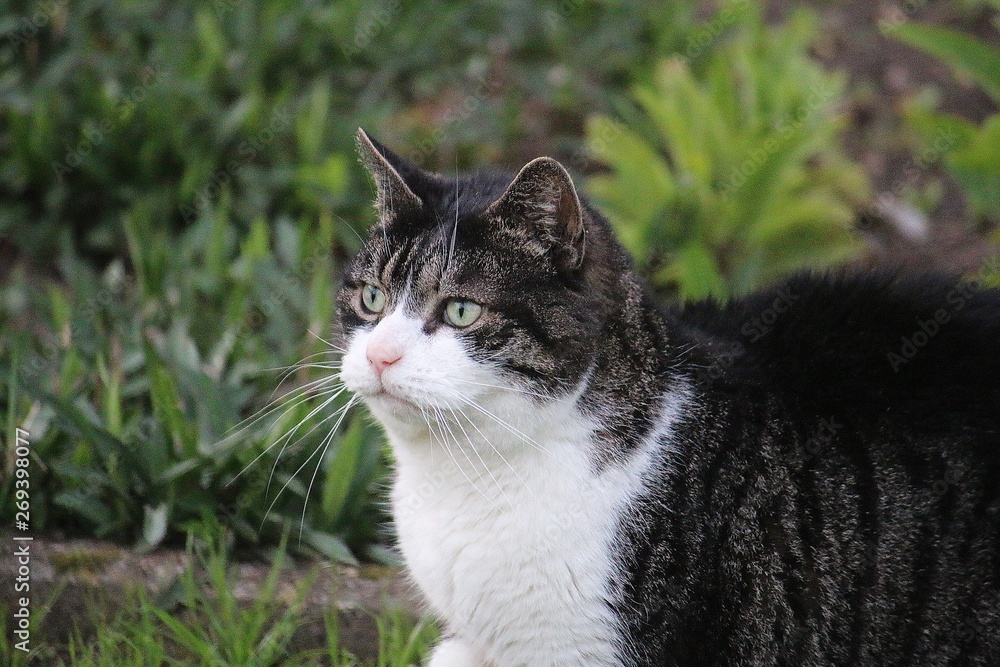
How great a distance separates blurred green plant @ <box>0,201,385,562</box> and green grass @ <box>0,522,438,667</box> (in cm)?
18

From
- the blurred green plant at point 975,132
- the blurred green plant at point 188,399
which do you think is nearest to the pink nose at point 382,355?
the blurred green plant at point 188,399

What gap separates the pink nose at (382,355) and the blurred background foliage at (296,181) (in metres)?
0.88

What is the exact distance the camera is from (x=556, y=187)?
2.08 metres

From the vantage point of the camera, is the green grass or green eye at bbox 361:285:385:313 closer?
green eye at bbox 361:285:385:313

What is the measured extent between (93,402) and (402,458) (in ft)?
4.93

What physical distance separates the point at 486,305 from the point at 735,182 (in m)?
2.51

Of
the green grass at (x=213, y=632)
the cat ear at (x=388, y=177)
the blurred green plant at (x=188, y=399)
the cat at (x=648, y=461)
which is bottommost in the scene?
the green grass at (x=213, y=632)

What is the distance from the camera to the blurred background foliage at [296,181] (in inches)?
117

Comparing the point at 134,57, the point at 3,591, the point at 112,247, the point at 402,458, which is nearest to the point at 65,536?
the point at 3,591

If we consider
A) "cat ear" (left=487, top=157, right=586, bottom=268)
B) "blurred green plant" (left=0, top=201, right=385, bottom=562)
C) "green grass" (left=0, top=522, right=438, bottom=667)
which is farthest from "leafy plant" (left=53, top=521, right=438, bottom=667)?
"cat ear" (left=487, top=157, right=586, bottom=268)

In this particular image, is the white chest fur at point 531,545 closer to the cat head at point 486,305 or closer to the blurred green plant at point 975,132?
the cat head at point 486,305

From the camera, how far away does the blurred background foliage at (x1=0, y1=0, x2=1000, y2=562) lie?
9.75ft

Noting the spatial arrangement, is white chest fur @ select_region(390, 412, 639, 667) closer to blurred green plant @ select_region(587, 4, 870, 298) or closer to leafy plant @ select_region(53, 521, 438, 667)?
leafy plant @ select_region(53, 521, 438, 667)

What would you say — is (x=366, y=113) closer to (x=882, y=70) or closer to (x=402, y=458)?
(x=402, y=458)
